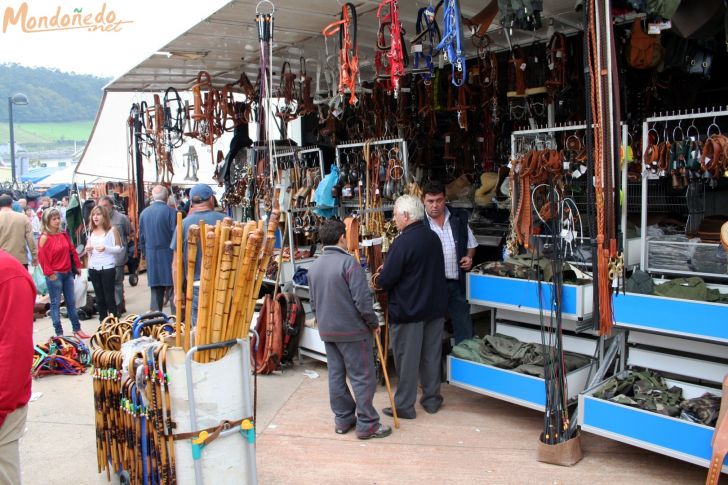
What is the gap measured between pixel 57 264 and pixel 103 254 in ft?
A: 1.75

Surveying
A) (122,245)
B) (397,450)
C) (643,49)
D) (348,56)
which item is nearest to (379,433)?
(397,450)

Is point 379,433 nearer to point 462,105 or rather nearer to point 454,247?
point 454,247

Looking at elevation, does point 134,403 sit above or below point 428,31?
below

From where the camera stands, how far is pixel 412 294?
4691 millimetres

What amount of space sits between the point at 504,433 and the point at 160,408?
2627 millimetres

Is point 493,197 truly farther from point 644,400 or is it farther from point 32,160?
point 32,160

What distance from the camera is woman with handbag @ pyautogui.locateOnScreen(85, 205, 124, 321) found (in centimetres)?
768

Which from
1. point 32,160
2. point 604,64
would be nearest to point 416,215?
point 604,64

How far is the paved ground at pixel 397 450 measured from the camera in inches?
155

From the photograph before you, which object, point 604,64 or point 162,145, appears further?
point 162,145

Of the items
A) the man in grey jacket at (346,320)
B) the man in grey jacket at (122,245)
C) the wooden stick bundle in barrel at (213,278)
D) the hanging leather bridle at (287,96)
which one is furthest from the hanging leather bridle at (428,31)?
the man in grey jacket at (122,245)

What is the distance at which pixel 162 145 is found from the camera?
9.19 metres

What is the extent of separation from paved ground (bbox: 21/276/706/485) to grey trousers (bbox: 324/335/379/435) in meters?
0.14

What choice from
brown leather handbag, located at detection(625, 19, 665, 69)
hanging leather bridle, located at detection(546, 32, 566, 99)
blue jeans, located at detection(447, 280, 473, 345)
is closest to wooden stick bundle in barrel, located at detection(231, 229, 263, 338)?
blue jeans, located at detection(447, 280, 473, 345)
